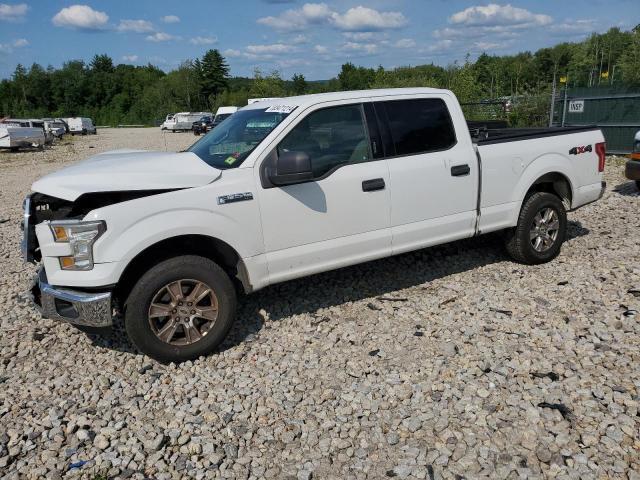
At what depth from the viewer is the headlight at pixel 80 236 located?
3.91 metres

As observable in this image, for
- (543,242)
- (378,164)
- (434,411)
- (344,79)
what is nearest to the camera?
(434,411)

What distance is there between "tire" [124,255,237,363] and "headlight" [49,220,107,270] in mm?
405

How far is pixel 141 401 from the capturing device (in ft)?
12.9

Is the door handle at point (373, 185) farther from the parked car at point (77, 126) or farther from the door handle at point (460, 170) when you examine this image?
the parked car at point (77, 126)

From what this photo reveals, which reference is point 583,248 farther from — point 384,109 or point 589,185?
point 384,109

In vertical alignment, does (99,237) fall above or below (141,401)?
above

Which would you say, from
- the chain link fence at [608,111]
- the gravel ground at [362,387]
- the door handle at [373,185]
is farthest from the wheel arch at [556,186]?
the chain link fence at [608,111]

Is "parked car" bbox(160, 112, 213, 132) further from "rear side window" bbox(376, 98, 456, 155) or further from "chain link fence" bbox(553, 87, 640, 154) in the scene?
"rear side window" bbox(376, 98, 456, 155)

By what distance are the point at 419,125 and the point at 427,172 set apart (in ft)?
1.54

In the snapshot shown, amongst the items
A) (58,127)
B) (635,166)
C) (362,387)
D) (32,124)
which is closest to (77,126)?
(58,127)

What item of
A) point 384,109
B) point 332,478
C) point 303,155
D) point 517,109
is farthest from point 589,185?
point 517,109

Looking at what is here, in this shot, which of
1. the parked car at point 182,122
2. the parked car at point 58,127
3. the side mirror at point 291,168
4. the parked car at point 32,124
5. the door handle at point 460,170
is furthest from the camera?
the parked car at point 182,122

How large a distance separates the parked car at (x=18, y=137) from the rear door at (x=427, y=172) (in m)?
28.0

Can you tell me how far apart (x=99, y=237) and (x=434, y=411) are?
2.58 m
